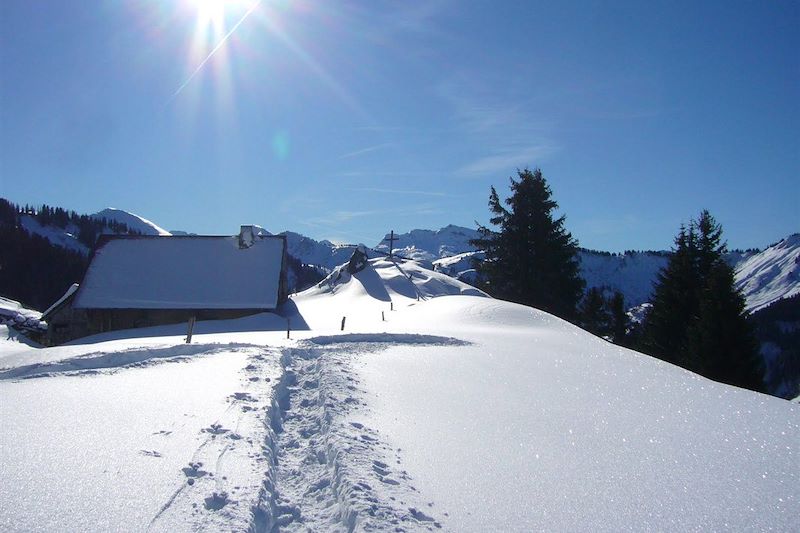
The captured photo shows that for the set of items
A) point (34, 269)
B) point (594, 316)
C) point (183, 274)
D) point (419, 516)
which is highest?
point (34, 269)

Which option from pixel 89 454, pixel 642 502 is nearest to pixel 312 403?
pixel 89 454

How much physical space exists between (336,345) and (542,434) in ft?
20.5

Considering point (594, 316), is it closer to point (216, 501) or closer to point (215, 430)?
point (215, 430)

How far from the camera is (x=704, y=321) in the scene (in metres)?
19.2

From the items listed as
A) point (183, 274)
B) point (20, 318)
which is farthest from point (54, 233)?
point (183, 274)

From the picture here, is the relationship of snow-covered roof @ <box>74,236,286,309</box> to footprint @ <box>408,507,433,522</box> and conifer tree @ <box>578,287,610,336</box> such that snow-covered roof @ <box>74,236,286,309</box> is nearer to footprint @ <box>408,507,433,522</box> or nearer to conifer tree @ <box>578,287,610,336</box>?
conifer tree @ <box>578,287,610,336</box>

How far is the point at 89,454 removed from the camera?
439cm

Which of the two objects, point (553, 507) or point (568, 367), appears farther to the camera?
point (568, 367)

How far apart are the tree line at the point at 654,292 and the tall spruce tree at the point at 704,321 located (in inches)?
1.5

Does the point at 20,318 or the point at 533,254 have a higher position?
the point at 533,254

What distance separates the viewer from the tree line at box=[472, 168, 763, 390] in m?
18.9

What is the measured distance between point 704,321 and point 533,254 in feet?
44.1

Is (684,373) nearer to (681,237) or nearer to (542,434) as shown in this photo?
(542,434)

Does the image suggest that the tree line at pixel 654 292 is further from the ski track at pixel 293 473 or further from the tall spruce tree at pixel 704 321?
the ski track at pixel 293 473
